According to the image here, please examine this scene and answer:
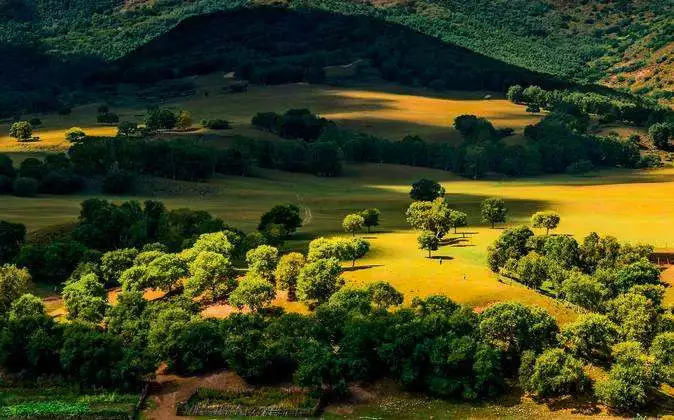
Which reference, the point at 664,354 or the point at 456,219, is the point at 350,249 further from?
the point at 664,354

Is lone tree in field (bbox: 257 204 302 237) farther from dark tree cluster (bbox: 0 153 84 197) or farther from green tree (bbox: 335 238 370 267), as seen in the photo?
dark tree cluster (bbox: 0 153 84 197)

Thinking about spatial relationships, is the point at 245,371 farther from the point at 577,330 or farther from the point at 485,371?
the point at 577,330

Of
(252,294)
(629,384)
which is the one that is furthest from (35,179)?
(629,384)

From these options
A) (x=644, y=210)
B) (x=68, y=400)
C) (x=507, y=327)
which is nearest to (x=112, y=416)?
(x=68, y=400)

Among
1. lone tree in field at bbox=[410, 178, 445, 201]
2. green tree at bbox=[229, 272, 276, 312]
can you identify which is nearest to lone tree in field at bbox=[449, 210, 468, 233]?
lone tree in field at bbox=[410, 178, 445, 201]

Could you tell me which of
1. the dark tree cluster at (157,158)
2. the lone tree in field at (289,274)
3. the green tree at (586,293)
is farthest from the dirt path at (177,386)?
the dark tree cluster at (157,158)

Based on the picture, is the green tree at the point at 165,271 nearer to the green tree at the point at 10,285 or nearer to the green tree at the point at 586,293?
the green tree at the point at 10,285
